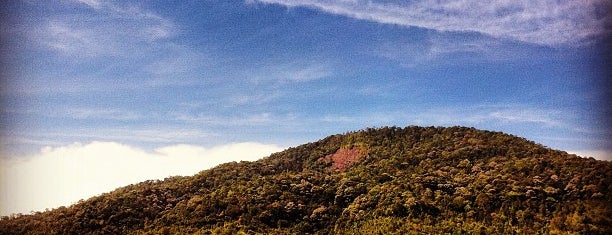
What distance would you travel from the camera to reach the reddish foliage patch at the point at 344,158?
2670 inches

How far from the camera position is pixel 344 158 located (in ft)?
229

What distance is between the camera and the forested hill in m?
41.2

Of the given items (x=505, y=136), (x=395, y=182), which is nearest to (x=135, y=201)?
(x=395, y=182)

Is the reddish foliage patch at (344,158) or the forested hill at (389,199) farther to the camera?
the reddish foliage patch at (344,158)

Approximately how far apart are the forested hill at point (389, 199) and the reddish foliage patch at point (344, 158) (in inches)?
64.5

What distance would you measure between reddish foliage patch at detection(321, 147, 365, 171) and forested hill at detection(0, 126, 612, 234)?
5.37 ft

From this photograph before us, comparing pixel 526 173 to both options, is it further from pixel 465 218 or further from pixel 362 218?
pixel 362 218

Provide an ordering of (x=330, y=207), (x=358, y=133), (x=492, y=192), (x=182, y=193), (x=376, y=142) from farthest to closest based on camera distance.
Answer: (x=358, y=133) < (x=376, y=142) < (x=182, y=193) < (x=330, y=207) < (x=492, y=192)

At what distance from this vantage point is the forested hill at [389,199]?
4119 centimetres

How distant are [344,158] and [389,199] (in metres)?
21.6

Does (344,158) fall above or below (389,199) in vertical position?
above

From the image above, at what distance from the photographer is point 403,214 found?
152 feet

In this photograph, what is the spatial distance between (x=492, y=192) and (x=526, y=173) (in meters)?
5.27

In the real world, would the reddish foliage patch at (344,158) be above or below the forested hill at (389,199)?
above
